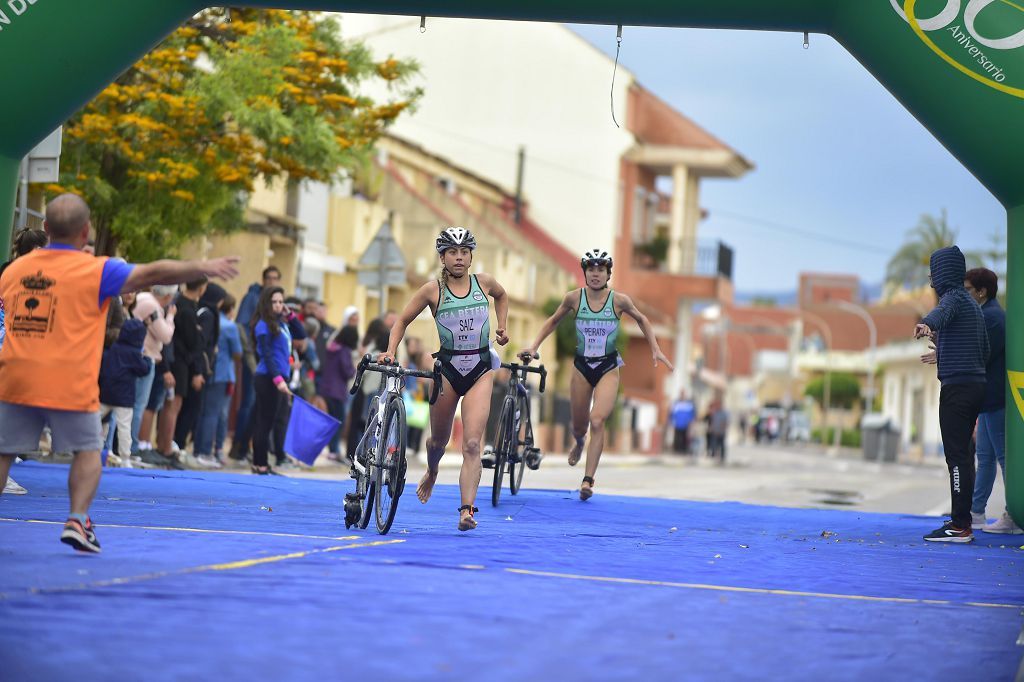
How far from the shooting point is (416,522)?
11.3m

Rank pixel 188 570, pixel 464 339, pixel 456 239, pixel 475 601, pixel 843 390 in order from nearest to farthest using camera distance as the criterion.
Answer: pixel 475 601, pixel 188 570, pixel 456 239, pixel 464 339, pixel 843 390

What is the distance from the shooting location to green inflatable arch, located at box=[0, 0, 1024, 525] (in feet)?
37.8

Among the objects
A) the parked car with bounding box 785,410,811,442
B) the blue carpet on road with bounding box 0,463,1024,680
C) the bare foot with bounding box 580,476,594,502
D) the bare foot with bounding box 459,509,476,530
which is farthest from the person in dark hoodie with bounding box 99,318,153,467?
the parked car with bounding box 785,410,811,442

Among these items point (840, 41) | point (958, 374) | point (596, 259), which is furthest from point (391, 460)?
point (840, 41)

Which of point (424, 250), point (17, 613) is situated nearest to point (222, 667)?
point (17, 613)

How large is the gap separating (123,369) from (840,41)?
23.8ft

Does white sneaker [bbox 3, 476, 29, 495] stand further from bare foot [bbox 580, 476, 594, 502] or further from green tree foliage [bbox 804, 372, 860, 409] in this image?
green tree foliage [bbox 804, 372, 860, 409]

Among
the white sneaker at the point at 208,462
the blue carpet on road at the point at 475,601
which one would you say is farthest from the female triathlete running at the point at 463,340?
the white sneaker at the point at 208,462

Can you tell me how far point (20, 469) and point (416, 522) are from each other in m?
4.54

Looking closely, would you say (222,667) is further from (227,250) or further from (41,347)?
(227,250)

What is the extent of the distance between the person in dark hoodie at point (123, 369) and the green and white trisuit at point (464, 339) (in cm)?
511

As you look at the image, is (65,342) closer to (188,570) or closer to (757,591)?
(188,570)

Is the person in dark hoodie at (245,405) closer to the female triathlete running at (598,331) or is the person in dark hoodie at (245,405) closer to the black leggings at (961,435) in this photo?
the female triathlete running at (598,331)

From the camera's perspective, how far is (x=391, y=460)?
10.1 meters
